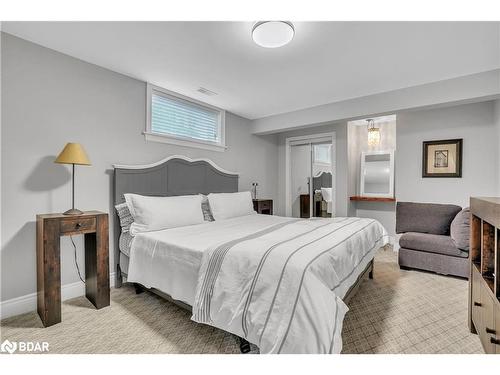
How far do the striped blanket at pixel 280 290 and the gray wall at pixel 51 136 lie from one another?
1.70m

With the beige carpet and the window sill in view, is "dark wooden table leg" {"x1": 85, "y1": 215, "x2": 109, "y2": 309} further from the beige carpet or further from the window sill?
the window sill

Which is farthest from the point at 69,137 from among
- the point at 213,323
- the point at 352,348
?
the point at 352,348

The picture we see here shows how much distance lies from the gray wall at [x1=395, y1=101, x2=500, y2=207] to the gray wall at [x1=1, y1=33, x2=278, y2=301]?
4018 mm

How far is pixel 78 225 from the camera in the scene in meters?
2.15

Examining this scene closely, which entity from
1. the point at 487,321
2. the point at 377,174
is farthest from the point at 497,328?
the point at 377,174

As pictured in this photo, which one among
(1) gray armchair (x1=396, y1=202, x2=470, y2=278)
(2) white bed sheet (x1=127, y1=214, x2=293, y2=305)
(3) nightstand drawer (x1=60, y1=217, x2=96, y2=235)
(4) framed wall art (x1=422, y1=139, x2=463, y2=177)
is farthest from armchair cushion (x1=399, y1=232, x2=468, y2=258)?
(3) nightstand drawer (x1=60, y1=217, x2=96, y2=235)

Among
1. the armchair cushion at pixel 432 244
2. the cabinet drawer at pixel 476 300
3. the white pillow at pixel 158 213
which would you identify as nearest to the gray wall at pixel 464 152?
the armchair cushion at pixel 432 244

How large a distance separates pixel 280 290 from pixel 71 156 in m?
2.08

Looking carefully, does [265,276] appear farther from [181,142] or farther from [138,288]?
[181,142]

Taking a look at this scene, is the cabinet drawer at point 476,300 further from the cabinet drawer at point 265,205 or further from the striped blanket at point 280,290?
the cabinet drawer at point 265,205

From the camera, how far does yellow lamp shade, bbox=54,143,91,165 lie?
7.12ft

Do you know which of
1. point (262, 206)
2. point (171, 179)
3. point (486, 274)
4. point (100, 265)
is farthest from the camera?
point (262, 206)

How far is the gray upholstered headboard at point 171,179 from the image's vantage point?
2.81m

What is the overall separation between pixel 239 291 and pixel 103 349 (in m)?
1.03
